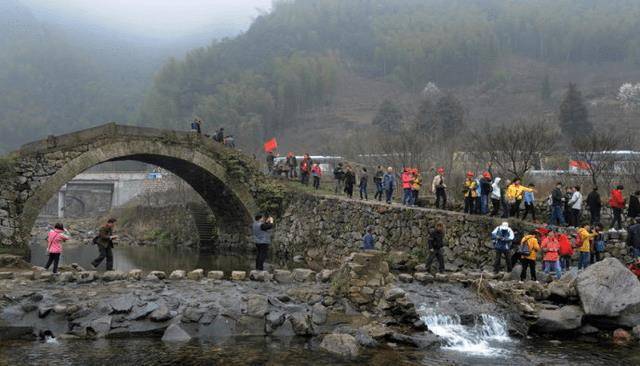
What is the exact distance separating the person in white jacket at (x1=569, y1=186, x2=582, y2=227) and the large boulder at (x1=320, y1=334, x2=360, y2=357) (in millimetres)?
10887

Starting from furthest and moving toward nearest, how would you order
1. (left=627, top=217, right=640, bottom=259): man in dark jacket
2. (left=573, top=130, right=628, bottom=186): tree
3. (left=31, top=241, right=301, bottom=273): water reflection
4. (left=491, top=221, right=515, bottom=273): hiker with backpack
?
(left=573, top=130, right=628, bottom=186): tree → (left=31, top=241, right=301, bottom=273): water reflection → (left=491, top=221, right=515, bottom=273): hiker with backpack → (left=627, top=217, right=640, bottom=259): man in dark jacket

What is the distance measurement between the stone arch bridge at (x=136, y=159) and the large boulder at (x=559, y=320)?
16.8 metres

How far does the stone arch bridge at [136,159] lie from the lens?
20.3m

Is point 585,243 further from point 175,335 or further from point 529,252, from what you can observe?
point 175,335

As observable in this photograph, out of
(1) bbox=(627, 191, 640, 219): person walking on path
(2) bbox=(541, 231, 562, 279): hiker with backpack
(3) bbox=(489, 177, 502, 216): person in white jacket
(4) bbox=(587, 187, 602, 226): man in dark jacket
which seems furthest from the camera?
(3) bbox=(489, 177, 502, 216): person in white jacket

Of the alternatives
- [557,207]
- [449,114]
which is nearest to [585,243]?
[557,207]

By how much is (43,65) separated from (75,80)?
8085 mm

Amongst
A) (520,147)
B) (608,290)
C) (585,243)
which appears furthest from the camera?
(520,147)

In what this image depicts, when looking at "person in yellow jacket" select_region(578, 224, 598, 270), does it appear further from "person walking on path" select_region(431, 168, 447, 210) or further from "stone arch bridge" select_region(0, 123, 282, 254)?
"stone arch bridge" select_region(0, 123, 282, 254)

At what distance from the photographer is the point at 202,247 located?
33.2 meters

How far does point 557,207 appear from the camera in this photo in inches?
730

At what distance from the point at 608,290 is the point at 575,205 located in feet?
21.1

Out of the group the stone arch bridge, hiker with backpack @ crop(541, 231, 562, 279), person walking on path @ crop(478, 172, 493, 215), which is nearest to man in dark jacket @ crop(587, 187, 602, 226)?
person walking on path @ crop(478, 172, 493, 215)

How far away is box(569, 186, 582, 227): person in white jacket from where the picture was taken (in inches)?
737
